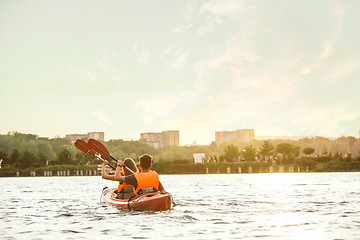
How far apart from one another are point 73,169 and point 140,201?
474 feet

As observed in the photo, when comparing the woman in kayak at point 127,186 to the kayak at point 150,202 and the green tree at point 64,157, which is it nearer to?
the kayak at point 150,202

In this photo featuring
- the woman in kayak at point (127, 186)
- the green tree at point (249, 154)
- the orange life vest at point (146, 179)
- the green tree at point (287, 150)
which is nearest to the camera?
the orange life vest at point (146, 179)

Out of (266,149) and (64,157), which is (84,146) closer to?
(64,157)

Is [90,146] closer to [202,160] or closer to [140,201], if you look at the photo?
[140,201]

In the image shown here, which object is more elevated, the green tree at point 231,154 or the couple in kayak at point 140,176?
the green tree at point 231,154

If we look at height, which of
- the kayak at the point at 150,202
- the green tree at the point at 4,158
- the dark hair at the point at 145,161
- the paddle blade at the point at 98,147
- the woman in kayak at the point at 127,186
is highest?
the green tree at the point at 4,158

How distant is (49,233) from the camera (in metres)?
14.7

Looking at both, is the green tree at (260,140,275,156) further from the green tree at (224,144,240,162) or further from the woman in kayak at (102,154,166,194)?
the woman in kayak at (102,154,166,194)

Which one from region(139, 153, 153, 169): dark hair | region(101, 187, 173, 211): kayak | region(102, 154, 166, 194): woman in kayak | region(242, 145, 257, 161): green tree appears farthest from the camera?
region(242, 145, 257, 161): green tree

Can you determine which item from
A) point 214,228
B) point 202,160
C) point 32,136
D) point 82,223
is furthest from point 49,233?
point 32,136

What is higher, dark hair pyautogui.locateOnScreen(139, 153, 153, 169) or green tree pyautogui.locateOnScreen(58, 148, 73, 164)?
green tree pyautogui.locateOnScreen(58, 148, 73, 164)

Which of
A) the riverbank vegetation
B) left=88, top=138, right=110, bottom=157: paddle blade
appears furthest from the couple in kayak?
the riverbank vegetation

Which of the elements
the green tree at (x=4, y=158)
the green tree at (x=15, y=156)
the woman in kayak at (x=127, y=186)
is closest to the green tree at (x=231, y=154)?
the green tree at (x=15, y=156)

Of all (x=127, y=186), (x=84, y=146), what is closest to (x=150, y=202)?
(x=127, y=186)
